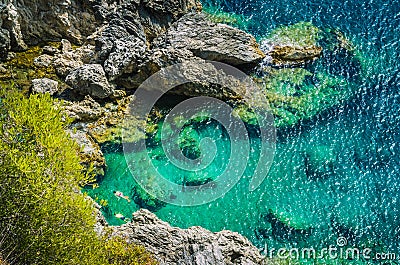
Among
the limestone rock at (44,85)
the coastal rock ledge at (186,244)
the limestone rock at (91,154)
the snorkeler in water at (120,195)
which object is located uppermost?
the limestone rock at (44,85)

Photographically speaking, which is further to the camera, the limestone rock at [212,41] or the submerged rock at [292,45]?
the submerged rock at [292,45]

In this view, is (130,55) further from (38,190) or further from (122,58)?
(38,190)

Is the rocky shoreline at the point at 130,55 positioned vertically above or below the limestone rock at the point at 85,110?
above

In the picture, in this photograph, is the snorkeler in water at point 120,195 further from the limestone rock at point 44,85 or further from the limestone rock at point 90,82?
the limestone rock at point 44,85

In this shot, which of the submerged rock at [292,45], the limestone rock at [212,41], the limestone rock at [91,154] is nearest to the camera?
the limestone rock at [91,154]

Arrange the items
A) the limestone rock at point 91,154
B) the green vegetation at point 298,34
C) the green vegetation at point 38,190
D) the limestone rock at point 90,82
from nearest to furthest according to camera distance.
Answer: the green vegetation at point 38,190 → the limestone rock at point 91,154 → the limestone rock at point 90,82 → the green vegetation at point 298,34

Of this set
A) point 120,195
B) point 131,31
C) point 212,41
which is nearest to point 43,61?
point 131,31

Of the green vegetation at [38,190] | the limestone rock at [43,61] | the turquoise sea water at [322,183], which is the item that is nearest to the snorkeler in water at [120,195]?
the turquoise sea water at [322,183]
